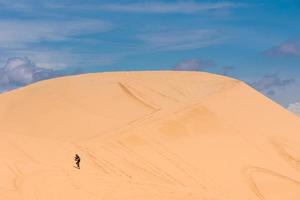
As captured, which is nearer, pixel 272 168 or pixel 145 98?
pixel 272 168

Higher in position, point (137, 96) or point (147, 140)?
point (137, 96)

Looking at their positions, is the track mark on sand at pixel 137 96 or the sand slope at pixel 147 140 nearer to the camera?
the sand slope at pixel 147 140

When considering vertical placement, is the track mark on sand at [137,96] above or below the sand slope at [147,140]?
above

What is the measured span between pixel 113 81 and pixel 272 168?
44.9ft

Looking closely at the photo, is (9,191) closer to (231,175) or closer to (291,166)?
(231,175)

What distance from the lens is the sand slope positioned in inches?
837

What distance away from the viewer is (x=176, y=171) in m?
24.3

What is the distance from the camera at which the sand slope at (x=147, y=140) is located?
69.7 feet

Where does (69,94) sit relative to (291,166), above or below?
above

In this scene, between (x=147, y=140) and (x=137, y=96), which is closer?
(x=147, y=140)

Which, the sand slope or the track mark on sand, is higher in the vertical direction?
the track mark on sand

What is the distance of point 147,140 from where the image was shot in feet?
Result: 88.0

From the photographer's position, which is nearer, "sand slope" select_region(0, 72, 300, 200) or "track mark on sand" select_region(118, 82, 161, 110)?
"sand slope" select_region(0, 72, 300, 200)

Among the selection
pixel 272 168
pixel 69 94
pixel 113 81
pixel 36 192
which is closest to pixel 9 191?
pixel 36 192
